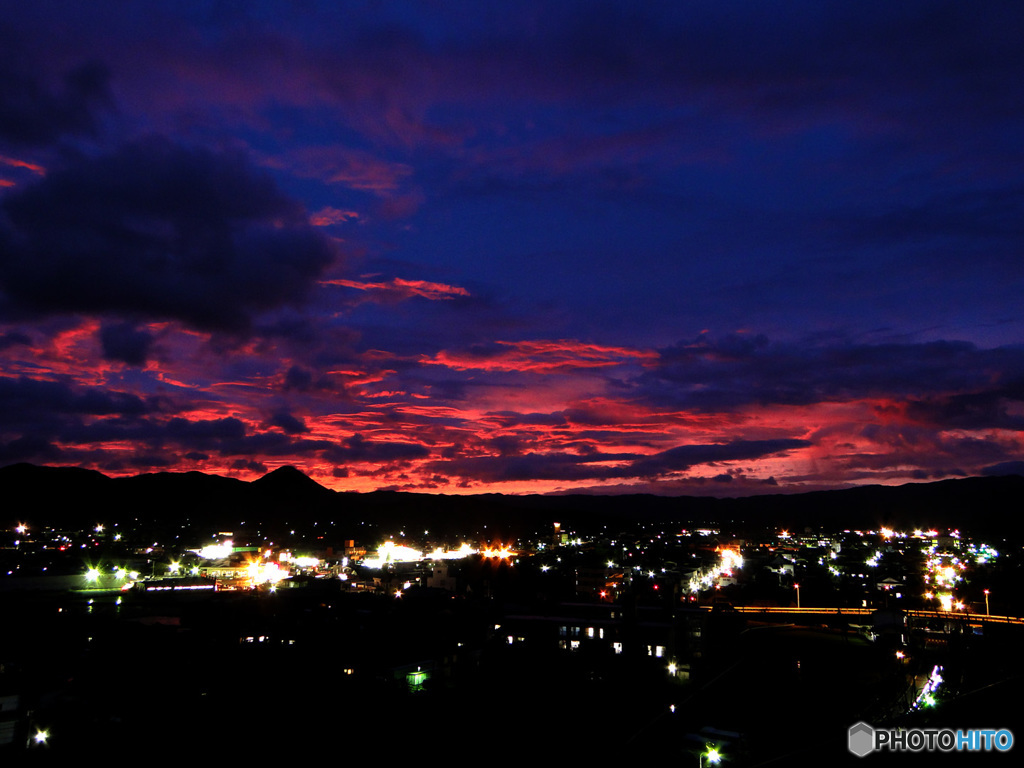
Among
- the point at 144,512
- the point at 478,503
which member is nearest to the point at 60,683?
the point at 144,512

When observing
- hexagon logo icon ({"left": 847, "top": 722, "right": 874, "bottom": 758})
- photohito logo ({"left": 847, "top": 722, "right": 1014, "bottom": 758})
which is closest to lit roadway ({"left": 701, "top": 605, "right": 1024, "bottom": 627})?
hexagon logo icon ({"left": 847, "top": 722, "right": 874, "bottom": 758})

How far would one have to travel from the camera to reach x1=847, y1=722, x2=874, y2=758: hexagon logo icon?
828 cm

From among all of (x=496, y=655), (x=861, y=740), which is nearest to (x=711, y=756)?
(x=861, y=740)

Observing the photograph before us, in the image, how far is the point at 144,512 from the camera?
108875 mm

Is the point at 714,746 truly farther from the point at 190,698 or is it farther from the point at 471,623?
the point at 471,623

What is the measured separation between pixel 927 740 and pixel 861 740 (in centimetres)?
80

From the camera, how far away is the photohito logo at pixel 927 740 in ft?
26.1

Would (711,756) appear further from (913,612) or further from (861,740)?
(913,612)

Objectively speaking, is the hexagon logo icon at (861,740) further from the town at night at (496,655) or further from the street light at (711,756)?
the street light at (711,756)

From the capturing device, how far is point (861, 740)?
28.7ft

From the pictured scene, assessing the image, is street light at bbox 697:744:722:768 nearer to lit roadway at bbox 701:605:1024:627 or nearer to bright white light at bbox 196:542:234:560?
lit roadway at bbox 701:605:1024:627

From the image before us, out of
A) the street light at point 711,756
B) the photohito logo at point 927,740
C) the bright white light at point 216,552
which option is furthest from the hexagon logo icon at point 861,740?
the bright white light at point 216,552

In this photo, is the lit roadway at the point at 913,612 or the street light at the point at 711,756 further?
the lit roadway at the point at 913,612

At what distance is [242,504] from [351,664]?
11764 cm
